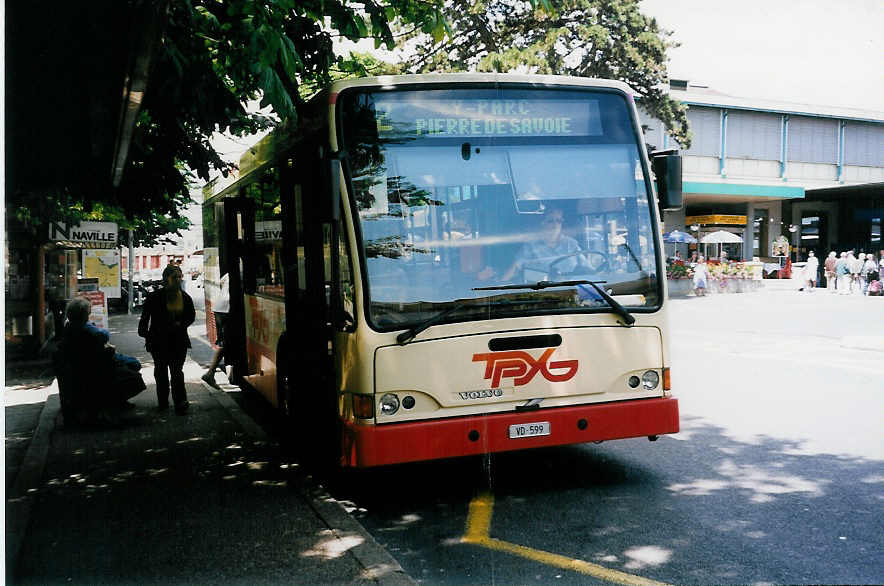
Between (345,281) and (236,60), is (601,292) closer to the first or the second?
(345,281)

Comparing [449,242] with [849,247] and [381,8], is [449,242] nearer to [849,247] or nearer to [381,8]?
[381,8]

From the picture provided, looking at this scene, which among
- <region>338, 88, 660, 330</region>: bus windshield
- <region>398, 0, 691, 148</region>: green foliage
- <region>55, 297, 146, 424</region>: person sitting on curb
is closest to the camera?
<region>338, 88, 660, 330</region>: bus windshield

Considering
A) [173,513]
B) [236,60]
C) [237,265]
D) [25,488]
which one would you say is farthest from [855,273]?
[25,488]

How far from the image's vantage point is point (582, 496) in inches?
240

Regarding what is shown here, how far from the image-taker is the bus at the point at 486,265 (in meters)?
5.60

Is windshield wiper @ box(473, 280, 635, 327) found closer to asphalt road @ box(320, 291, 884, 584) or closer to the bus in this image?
the bus

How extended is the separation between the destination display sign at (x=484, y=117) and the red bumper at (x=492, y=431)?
1931mm

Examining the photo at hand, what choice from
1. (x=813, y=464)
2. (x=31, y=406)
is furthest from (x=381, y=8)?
(x=31, y=406)

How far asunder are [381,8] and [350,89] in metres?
1.33

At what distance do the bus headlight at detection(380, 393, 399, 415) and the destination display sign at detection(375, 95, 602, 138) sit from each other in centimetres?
174

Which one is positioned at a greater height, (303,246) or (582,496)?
(303,246)

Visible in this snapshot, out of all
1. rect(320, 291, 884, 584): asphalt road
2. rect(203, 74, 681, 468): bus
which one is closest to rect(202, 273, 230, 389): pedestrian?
rect(320, 291, 884, 584): asphalt road

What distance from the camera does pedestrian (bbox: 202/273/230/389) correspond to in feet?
37.9

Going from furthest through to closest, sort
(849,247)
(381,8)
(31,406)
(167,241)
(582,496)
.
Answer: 1. (849,247)
2. (167,241)
3. (31,406)
4. (381,8)
5. (582,496)
